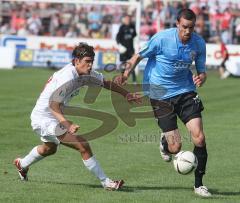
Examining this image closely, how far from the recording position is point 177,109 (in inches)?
387

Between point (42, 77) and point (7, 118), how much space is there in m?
12.1

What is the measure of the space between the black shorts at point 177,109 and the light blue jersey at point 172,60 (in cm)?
9

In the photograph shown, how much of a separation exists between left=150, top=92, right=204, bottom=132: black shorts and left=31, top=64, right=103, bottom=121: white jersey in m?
1.09

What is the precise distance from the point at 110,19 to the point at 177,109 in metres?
27.5

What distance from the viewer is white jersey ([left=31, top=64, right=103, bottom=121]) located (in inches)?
360

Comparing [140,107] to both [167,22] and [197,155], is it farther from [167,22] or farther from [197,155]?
[167,22]

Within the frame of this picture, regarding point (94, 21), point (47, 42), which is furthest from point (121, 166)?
point (94, 21)

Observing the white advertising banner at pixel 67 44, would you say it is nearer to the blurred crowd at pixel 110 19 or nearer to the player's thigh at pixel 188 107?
the blurred crowd at pixel 110 19

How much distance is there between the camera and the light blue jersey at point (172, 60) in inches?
384

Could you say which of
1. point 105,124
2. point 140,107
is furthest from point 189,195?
point 140,107

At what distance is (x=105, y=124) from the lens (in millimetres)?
16594

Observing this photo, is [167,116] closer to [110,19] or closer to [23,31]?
[23,31]

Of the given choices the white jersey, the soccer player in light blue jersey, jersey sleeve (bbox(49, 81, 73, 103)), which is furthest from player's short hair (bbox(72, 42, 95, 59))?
the soccer player in light blue jersey

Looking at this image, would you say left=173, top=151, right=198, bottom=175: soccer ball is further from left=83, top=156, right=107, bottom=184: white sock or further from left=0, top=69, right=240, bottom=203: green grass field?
left=83, top=156, right=107, bottom=184: white sock
